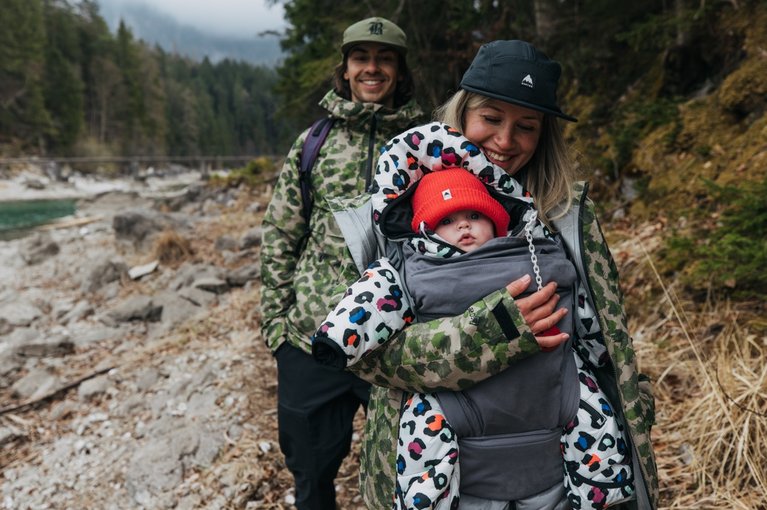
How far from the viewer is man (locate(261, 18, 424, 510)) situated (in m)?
2.18

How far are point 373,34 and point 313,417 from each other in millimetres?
1669

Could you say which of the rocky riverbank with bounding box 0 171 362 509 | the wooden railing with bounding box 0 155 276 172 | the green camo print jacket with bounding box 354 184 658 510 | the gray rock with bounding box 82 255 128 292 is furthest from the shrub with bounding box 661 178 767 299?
the wooden railing with bounding box 0 155 276 172

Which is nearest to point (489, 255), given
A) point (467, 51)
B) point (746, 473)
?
point (746, 473)

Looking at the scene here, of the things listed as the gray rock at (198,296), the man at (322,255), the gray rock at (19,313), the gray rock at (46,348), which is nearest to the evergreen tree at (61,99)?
the gray rock at (19,313)

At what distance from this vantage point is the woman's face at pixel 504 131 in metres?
1.43

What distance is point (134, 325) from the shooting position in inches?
276

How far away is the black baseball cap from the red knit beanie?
0.23 m

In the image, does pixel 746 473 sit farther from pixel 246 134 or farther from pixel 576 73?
pixel 246 134

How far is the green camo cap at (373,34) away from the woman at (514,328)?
890mm

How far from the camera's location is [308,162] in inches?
90.1

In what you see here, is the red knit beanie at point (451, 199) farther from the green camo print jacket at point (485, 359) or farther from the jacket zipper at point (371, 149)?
the jacket zipper at point (371, 149)

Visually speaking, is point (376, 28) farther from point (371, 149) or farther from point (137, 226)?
point (137, 226)

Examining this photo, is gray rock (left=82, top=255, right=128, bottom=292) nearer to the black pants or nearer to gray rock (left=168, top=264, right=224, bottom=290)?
gray rock (left=168, top=264, right=224, bottom=290)

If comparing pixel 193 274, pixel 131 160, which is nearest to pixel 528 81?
pixel 193 274
